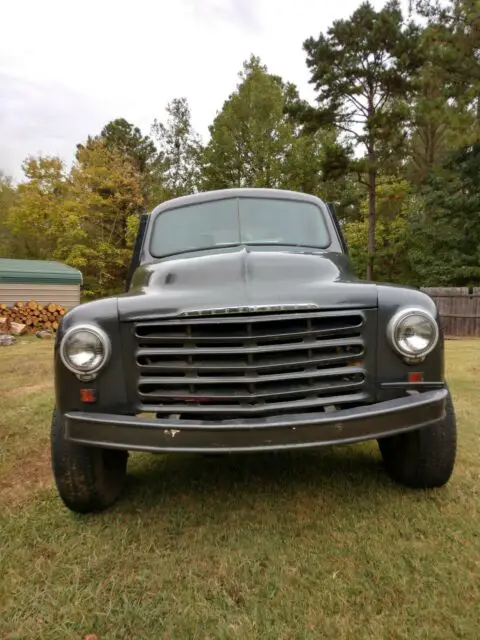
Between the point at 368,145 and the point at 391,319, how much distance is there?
21.1 m

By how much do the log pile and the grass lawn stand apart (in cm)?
1293

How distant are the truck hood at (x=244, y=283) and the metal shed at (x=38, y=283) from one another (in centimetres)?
1380

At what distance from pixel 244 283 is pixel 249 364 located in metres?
0.51

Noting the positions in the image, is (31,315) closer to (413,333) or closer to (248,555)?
(248,555)

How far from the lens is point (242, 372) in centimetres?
215

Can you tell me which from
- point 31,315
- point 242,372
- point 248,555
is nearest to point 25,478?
point 248,555

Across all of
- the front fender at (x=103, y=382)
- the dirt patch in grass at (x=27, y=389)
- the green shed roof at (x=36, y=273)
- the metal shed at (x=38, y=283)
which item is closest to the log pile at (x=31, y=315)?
the metal shed at (x=38, y=283)

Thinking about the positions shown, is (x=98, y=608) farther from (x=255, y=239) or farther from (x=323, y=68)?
(x=323, y=68)

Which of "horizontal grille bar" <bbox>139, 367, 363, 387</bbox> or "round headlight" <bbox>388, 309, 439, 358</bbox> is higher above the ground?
"round headlight" <bbox>388, 309, 439, 358</bbox>

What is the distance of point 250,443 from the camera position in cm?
200

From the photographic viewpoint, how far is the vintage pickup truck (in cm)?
204

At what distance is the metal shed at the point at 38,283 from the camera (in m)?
15.4

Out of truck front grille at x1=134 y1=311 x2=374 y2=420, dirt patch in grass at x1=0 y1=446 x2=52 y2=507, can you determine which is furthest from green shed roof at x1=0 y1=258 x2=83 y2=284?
truck front grille at x1=134 y1=311 x2=374 y2=420

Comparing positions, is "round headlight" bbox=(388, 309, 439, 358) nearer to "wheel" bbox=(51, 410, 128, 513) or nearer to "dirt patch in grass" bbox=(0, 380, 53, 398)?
"wheel" bbox=(51, 410, 128, 513)
